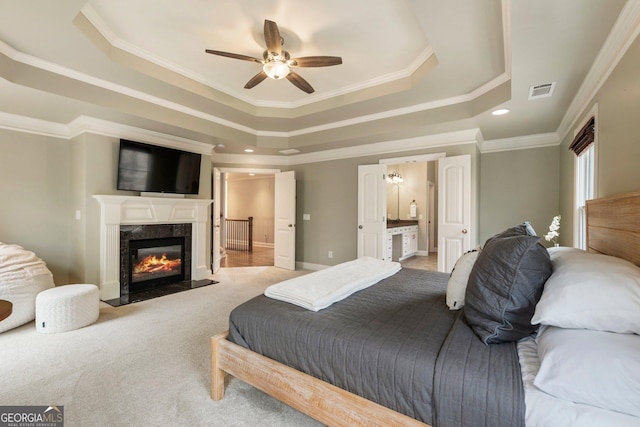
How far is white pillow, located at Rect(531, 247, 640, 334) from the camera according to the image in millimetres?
1008

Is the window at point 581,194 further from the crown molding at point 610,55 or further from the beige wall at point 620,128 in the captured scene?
the beige wall at point 620,128

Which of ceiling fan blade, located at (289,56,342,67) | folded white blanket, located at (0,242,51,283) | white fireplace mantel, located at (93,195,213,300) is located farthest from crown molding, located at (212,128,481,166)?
folded white blanket, located at (0,242,51,283)

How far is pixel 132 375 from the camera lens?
2.09 metres

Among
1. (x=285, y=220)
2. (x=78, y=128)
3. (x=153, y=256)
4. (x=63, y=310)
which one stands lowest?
(x=63, y=310)

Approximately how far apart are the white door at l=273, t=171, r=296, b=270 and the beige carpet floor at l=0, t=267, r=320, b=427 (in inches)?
102

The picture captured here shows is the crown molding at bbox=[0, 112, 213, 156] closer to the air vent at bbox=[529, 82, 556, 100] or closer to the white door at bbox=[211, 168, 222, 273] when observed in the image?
the white door at bbox=[211, 168, 222, 273]

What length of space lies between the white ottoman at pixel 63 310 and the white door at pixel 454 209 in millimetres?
4467

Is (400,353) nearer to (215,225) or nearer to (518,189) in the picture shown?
(518,189)

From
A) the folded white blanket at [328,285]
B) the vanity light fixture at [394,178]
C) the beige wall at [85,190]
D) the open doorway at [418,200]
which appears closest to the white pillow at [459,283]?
the folded white blanket at [328,285]

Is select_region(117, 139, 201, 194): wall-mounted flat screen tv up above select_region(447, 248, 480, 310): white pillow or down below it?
above

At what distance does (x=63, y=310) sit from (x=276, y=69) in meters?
3.12

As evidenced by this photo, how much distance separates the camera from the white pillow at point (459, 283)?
5.53ft

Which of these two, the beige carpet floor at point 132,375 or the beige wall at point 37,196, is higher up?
the beige wall at point 37,196

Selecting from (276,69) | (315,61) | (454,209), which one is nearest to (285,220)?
(454,209)
